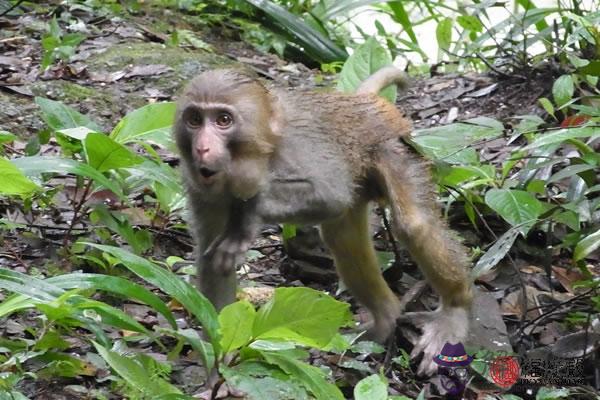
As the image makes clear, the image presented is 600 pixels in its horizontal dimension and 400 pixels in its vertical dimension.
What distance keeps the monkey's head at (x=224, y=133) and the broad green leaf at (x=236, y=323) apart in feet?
4.47

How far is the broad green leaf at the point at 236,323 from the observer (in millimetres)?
3805

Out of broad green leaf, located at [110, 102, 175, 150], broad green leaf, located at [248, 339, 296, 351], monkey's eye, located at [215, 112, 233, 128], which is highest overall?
monkey's eye, located at [215, 112, 233, 128]

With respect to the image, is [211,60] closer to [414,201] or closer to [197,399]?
[414,201]

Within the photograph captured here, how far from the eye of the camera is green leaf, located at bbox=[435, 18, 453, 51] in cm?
985

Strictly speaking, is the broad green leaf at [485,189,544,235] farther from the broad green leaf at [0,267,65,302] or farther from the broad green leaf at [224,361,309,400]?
the broad green leaf at [0,267,65,302]

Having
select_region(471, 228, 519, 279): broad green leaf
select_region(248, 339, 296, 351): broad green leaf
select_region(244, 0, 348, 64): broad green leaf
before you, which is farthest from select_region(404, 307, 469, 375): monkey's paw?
select_region(244, 0, 348, 64): broad green leaf

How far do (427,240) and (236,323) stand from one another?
218cm

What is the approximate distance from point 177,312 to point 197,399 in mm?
1786

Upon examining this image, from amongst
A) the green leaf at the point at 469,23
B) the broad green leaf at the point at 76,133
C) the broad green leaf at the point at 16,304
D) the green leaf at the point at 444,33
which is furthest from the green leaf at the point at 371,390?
the green leaf at the point at 444,33

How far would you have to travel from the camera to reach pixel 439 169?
5973 mm

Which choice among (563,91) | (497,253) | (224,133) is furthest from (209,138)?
(563,91)

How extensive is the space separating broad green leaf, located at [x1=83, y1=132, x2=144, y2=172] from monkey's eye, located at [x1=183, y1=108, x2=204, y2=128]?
320 mm

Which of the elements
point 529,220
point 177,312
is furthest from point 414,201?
point 177,312

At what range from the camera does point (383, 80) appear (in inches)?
267
